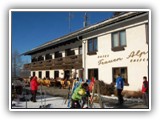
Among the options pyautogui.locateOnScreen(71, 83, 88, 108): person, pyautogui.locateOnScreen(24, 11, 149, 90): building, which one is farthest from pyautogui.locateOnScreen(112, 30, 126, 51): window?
pyautogui.locateOnScreen(71, 83, 88, 108): person

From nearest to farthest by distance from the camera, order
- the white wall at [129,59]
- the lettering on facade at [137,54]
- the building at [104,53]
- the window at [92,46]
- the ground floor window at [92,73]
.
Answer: the lettering on facade at [137,54], the white wall at [129,59], the building at [104,53], the ground floor window at [92,73], the window at [92,46]

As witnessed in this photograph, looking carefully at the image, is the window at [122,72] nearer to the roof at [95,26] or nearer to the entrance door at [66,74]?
the roof at [95,26]

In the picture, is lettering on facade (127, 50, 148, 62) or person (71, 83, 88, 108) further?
lettering on facade (127, 50, 148, 62)

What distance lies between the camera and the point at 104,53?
14906 mm

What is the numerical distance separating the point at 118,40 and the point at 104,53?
129cm

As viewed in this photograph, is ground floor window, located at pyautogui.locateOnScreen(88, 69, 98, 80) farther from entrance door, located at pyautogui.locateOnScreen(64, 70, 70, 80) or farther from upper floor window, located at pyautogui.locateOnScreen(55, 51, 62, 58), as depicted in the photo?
upper floor window, located at pyautogui.locateOnScreen(55, 51, 62, 58)

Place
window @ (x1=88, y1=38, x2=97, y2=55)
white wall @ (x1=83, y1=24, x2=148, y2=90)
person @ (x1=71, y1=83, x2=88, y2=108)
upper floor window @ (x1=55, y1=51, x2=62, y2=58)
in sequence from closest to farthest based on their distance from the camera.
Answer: person @ (x1=71, y1=83, x2=88, y2=108)
white wall @ (x1=83, y1=24, x2=148, y2=90)
window @ (x1=88, y1=38, x2=97, y2=55)
upper floor window @ (x1=55, y1=51, x2=62, y2=58)

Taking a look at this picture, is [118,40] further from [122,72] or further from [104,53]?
[122,72]

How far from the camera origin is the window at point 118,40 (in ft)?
44.7

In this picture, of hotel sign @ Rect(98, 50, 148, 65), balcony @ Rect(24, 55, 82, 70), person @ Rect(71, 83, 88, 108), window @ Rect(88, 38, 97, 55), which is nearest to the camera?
person @ Rect(71, 83, 88, 108)

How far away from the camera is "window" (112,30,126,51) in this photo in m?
13.6

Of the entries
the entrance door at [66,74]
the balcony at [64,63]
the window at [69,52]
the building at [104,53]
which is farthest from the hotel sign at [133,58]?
the window at [69,52]
